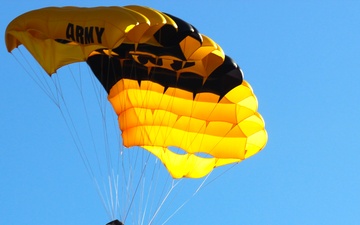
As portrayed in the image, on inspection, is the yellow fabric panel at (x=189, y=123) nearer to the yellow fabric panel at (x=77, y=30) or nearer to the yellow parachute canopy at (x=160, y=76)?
the yellow parachute canopy at (x=160, y=76)

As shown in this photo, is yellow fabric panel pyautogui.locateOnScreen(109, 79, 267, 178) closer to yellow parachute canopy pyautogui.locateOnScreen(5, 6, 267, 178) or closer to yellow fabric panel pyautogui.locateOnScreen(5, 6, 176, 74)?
yellow parachute canopy pyautogui.locateOnScreen(5, 6, 267, 178)

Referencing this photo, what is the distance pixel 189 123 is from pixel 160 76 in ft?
5.86

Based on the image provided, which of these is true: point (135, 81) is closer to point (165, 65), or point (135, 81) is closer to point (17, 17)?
point (165, 65)

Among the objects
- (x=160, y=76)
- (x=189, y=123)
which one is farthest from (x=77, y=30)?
(x=189, y=123)

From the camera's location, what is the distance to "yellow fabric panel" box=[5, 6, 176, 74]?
32344 millimetres

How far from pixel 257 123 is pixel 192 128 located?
1848 millimetres

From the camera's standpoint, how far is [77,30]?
3291cm

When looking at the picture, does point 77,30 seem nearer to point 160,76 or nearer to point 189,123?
point 160,76

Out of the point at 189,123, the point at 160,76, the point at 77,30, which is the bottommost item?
the point at 189,123

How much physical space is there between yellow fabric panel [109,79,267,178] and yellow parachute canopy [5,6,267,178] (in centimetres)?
3

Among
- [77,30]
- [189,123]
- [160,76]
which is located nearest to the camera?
[77,30]

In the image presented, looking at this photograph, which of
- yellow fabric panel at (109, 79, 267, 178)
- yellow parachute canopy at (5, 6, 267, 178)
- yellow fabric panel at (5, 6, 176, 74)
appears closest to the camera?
yellow fabric panel at (5, 6, 176, 74)

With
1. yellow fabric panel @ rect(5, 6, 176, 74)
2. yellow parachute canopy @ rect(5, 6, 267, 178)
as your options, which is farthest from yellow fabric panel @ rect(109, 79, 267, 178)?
A: yellow fabric panel @ rect(5, 6, 176, 74)

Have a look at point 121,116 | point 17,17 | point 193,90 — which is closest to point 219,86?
point 193,90
